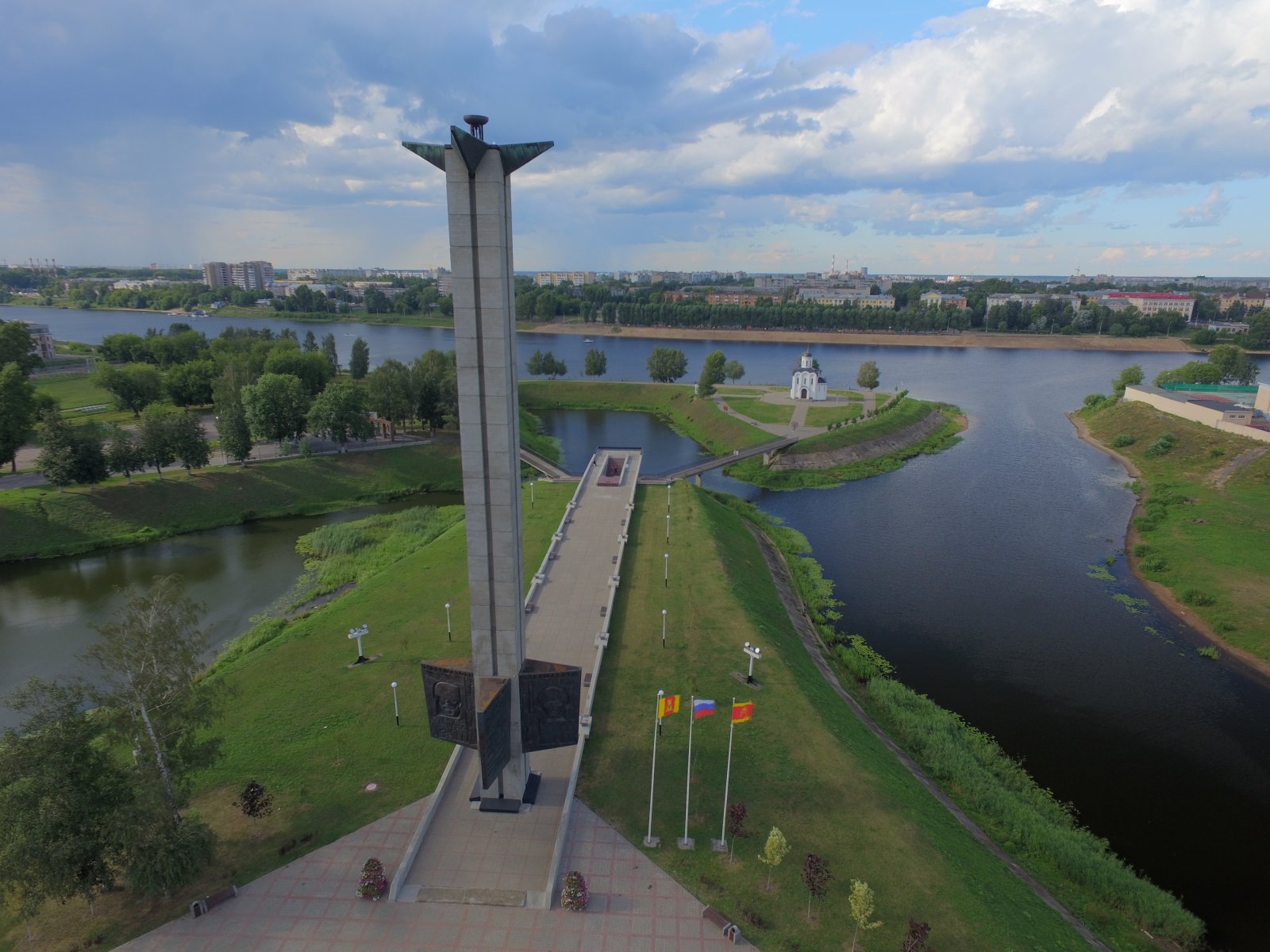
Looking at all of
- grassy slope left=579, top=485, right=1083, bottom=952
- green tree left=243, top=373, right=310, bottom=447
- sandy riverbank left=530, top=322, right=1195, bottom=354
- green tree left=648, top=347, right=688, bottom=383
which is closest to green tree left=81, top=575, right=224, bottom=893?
grassy slope left=579, top=485, right=1083, bottom=952

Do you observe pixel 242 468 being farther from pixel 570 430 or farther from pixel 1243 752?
pixel 1243 752

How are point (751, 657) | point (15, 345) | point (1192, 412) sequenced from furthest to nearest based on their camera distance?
1. point (1192, 412)
2. point (15, 345)
3. point (751, 657)

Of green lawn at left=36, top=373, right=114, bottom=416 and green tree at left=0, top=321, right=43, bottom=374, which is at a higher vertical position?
green tree at left=0, top=321, right=43, bottom=374

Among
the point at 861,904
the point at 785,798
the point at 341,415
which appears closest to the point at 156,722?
the point at 785,798

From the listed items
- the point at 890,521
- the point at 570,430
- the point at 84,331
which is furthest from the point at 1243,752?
the point at 84,331

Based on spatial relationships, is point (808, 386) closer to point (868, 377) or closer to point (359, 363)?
point (868, 377)

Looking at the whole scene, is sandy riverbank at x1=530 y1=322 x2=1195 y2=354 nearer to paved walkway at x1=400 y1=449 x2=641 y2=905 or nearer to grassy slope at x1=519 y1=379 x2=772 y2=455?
grassy slope at x1=519 y1=379 x2=772 y2=455

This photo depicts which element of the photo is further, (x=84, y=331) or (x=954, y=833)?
(x=84, y=331)
